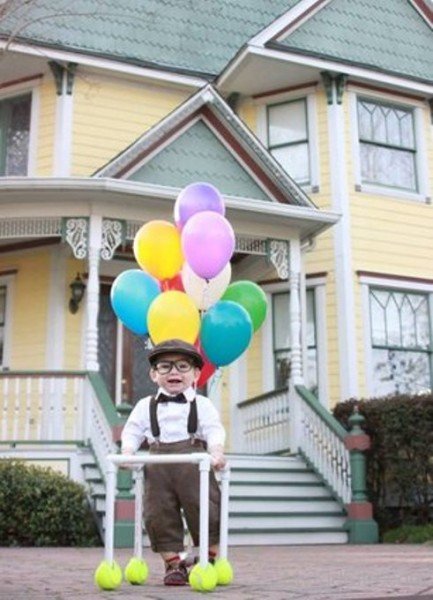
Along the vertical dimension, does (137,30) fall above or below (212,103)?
above

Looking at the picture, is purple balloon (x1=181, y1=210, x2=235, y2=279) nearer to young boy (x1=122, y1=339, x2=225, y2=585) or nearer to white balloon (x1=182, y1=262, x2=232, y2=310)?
white balloon (x1=182, y1=262, x2=232, y2=310)

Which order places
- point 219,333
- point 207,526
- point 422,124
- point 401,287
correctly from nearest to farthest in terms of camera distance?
point 207,526
point 219,333
point 401,287
point 422,124

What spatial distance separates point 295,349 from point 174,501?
7276mm

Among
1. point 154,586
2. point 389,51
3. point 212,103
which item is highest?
point 389,51

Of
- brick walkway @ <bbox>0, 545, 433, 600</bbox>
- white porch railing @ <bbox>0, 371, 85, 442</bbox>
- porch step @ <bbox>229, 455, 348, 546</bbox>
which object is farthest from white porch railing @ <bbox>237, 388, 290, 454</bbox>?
brick walkway @ <bbox>0, 545, 433, 600</bbox>

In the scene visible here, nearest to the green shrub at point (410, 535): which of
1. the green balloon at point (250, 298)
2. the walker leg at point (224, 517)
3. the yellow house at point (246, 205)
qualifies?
the yellow house at point (246, 205)

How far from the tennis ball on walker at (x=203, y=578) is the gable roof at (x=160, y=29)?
10.3 m

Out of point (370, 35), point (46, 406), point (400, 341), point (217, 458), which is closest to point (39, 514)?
point (46, 406)

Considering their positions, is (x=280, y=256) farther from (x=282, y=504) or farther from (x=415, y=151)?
(x=415, y=151)

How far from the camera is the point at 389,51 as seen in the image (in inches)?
583

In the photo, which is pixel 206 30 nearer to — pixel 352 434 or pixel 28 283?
pixel 28 283

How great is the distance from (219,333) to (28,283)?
7158 mm

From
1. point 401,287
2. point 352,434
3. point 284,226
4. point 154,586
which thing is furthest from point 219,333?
point 401,287

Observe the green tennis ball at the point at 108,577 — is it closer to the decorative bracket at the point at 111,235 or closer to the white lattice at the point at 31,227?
the decorative bracket at the point at 111,235
